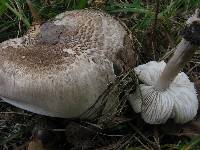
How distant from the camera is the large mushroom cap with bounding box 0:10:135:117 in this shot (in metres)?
1.82

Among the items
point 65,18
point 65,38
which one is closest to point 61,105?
point 65,38

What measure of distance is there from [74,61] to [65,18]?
0.38 m

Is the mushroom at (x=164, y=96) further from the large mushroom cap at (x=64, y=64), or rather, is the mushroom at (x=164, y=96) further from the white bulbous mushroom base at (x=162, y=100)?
the large mushroom cap at (x=64, y=64)

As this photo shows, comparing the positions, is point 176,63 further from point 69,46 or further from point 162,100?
point 69,46

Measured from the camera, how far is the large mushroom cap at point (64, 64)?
5.96 ft

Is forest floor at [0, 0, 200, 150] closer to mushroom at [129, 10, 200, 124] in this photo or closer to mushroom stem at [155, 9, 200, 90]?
mushroom at [129, 10, 200, 124]

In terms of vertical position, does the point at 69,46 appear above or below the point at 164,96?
above

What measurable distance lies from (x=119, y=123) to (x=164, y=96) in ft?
0.86

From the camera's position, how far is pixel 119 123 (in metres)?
2.06

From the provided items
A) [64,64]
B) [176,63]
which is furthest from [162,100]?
[64,64]

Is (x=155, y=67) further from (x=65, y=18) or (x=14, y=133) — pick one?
(x=14, y=133)

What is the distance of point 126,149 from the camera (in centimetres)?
196

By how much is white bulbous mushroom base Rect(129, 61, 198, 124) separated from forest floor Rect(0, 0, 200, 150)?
7cm

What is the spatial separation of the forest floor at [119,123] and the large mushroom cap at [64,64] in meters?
0.19
